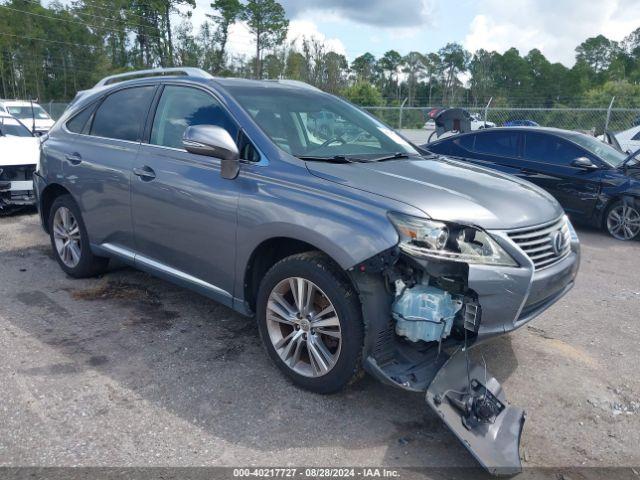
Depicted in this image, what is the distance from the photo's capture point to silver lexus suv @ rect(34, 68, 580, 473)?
2.82m

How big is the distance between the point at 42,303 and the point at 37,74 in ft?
176

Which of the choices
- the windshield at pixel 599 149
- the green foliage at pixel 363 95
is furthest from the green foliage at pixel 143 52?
the windshield at pixel 599 149

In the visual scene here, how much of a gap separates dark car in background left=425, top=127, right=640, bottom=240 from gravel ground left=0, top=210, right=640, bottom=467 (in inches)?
132

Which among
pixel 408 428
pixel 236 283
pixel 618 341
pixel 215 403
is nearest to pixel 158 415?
pixel 215 403

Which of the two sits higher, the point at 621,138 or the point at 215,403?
the point at 621,138

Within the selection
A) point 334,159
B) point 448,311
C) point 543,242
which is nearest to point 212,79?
point 334,159

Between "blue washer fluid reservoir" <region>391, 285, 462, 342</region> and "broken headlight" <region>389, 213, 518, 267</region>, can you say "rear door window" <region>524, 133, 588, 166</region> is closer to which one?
"broken headlight" <region>389, 213, 518, 267</region>

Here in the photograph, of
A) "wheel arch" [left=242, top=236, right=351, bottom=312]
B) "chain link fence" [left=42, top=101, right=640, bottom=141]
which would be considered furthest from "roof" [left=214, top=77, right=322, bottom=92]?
"chain link fence" [left=42, top=101, right=640, bottom=141]

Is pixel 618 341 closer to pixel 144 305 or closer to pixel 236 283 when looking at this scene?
pixel 236 283

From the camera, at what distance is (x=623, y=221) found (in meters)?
7.69

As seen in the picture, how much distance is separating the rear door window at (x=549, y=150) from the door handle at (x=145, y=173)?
6221 mm

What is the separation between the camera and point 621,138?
1241cm

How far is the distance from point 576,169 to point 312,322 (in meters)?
6.29

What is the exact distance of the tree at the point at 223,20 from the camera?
136 feet
